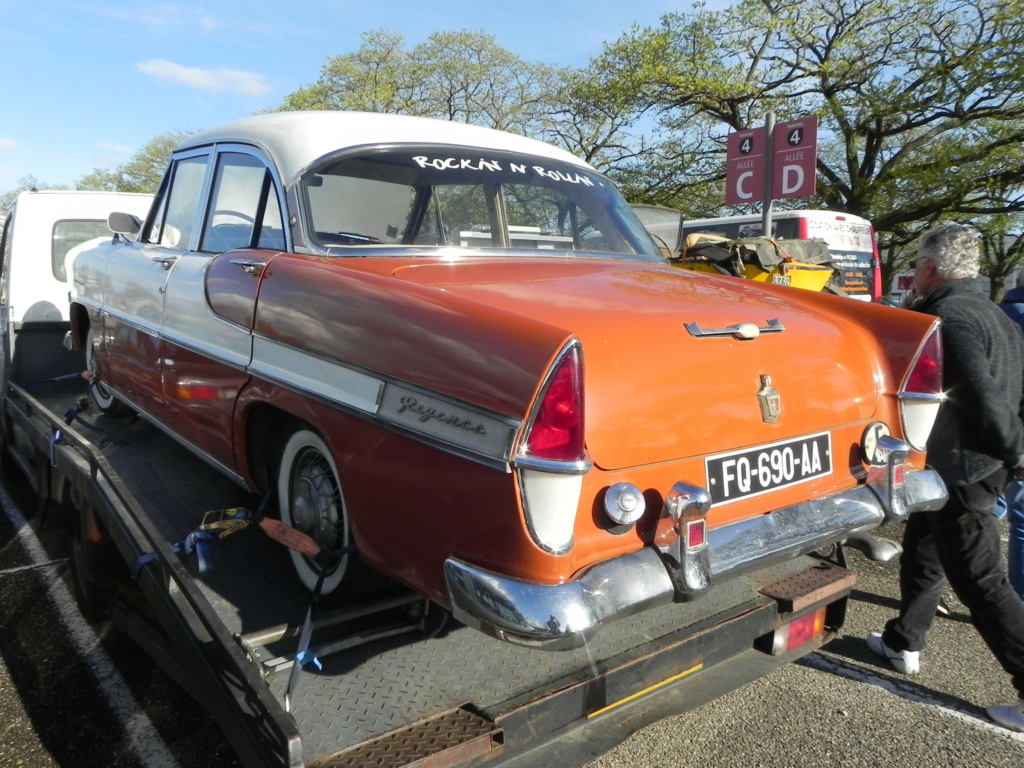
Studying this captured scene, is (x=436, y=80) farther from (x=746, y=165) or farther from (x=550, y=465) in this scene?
(x=550, y=465)

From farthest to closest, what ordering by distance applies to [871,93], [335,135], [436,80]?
[436,80], [871,93], [335,135]

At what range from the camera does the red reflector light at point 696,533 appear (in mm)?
2082

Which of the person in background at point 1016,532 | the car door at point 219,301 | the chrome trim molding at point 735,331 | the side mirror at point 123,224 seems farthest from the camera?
the side mirror at point 123,224

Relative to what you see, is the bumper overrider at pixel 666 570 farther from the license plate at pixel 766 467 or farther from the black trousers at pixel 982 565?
the black trousers at pixel 982 565

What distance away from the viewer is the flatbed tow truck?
2.00 meters

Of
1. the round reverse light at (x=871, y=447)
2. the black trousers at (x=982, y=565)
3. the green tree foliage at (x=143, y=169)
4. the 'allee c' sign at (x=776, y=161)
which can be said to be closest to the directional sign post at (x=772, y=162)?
the 'allee c' sign at (x=776, y=161)

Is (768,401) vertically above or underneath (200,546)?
above

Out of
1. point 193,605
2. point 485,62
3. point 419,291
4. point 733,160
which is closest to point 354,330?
point 419,291

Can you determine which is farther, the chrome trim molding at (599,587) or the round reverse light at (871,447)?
the round reverse light at (871,447)

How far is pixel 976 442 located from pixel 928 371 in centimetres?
54

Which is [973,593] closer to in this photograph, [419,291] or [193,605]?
[419,291]

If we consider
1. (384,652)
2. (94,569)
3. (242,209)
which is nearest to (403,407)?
(384,652)

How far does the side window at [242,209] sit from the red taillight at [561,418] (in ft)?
5.39

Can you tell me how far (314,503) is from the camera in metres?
2.65
